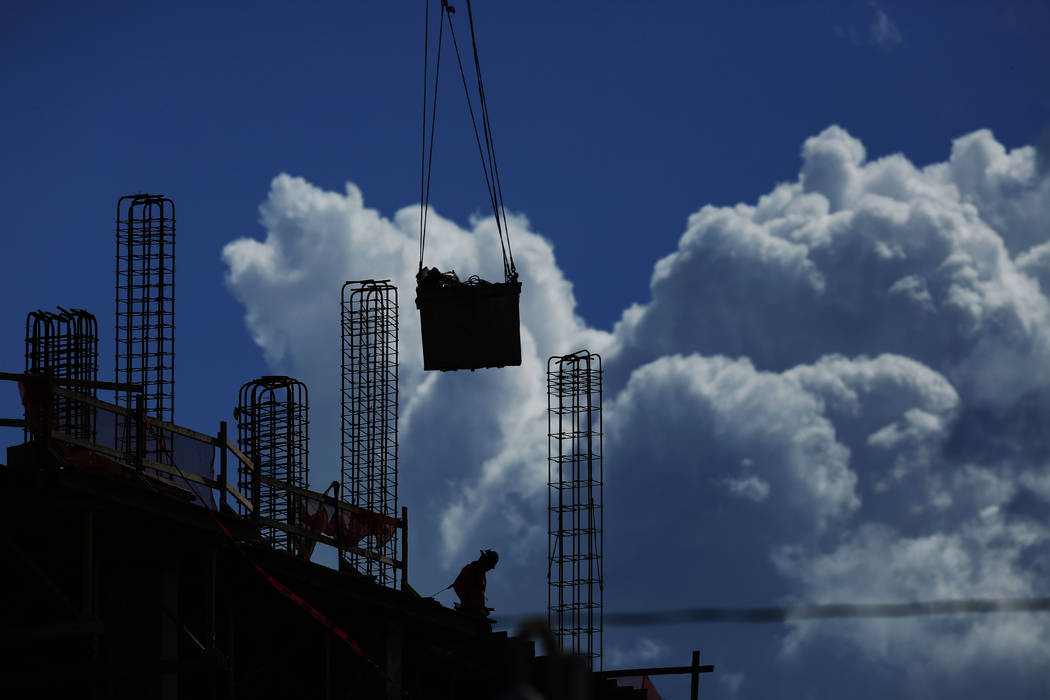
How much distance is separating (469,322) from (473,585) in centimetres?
475

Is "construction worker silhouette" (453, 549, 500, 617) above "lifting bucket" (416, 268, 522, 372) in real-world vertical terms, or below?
below

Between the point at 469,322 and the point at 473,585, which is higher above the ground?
the point at 469,322

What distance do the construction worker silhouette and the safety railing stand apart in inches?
41.5

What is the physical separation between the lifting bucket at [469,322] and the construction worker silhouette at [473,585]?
360 cm

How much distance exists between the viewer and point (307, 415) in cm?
4538

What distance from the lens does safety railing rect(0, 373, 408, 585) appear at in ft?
65.8

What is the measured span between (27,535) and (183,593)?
4.67m

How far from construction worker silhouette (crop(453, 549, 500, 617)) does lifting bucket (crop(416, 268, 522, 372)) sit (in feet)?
11.8

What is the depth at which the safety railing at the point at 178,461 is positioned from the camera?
20.1 metres

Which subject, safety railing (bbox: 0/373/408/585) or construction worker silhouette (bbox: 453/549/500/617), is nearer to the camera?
safety railing (bbox: 0/373/408/585)

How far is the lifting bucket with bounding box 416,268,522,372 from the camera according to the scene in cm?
3016

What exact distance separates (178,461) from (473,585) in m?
7.14

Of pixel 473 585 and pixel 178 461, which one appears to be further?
pixel 473 585

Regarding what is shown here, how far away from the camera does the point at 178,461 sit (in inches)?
966
